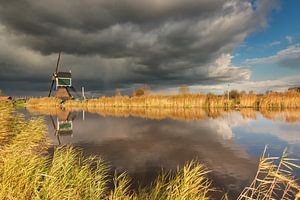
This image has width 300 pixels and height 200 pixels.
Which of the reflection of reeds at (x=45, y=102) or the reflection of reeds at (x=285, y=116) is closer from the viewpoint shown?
the reflection of reeds at (x=285, y=116)

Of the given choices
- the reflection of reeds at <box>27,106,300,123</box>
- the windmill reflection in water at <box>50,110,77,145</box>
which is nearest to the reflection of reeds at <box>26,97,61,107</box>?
the reflection of reeds at <box>27,106,300,123</box>

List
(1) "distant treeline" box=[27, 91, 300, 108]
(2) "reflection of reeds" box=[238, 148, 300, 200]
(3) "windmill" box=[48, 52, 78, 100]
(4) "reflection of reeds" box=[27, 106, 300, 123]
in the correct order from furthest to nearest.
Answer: (3) "windmill" box=[48, 52, 78, 100], (1) "distant treeline" box=[27, 91, 300, 108], (4) "reflection of reeds" box=[27, 106, 300, 123], (2) "reflection of reeds" box=[238, 148, 300, 200]

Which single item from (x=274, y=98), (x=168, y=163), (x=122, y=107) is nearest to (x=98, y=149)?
(x=168, y=163)

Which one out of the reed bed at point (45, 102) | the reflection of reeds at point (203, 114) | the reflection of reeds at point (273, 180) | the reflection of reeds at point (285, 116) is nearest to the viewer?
the reflection of reeds at point (273, 180)

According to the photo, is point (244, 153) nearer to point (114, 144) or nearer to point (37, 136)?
point (114, 144)

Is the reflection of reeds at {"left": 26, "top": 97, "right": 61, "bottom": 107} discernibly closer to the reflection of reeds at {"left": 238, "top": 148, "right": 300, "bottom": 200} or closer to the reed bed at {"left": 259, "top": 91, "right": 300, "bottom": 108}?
the reed bed at {"left": 259, "top": 91, "right": 300, "bottom": 108}

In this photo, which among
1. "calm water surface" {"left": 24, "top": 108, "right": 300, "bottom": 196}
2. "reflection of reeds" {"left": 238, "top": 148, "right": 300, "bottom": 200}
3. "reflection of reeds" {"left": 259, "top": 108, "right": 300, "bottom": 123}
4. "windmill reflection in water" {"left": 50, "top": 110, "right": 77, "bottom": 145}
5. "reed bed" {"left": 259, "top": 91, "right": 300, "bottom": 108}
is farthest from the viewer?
"reed bed" {"left": 259, "top": 91, "right": 300, "bottom": 108}

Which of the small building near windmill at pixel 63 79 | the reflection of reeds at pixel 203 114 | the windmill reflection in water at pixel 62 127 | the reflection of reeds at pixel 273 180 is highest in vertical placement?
the small building near windmill at pixel 63 79

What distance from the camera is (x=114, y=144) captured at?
1391cm

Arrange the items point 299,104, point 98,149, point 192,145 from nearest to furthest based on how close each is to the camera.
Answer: point 98,149
point 192,145
point 299,104

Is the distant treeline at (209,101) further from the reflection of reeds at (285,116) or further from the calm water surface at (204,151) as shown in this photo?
the calm water surface at (204,151)

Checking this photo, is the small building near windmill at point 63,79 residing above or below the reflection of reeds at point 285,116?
above

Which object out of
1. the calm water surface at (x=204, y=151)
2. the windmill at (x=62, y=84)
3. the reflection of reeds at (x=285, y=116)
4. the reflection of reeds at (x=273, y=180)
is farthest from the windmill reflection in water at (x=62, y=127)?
the windmill at (x=62, y=84)

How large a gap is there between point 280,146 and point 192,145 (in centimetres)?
449
